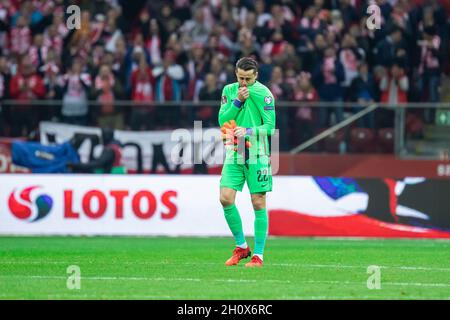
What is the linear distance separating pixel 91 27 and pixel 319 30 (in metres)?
5.06

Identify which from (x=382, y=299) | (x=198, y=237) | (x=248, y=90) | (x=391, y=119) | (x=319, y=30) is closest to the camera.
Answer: (x=382, y=299)

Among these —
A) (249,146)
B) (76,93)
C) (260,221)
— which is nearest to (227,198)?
(260,221)

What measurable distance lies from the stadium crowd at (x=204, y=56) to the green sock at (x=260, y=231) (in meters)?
8.63

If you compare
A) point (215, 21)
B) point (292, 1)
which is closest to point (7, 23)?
point (215, 21)

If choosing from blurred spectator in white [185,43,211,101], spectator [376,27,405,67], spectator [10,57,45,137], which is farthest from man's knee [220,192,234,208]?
spectator [376,27,405,67]

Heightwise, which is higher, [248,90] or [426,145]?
[248,90]

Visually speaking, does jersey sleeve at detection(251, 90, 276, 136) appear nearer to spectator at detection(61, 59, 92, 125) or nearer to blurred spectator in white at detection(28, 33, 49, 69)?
spectator at detection(61, 59, 92, 125)

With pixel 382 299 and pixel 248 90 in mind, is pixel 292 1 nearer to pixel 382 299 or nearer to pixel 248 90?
pixel 248 90

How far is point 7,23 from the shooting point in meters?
26.9

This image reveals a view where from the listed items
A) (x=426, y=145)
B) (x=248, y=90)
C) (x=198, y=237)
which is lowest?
(x=198, y=237)

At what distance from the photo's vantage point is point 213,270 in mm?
13719

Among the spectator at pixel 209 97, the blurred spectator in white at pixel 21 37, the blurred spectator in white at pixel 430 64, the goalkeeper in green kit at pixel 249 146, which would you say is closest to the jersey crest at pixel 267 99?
the goalkeeper in green kit at pixel 249 146

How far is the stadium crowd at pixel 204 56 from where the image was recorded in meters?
23.0

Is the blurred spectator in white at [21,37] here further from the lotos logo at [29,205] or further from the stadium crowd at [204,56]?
the lotos logo at [29,205]
